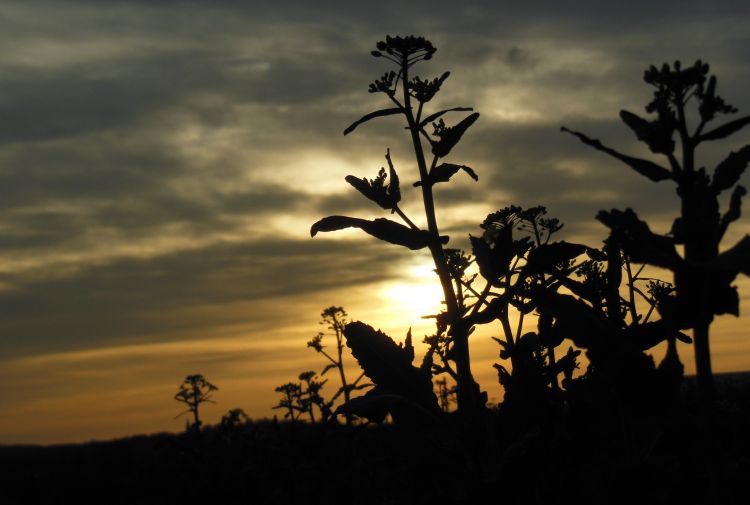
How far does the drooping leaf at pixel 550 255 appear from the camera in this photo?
16.0 ft

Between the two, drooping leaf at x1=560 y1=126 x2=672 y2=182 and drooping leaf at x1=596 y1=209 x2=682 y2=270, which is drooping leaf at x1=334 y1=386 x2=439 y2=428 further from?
drooping leaf at x1=560 y1=126 x2=672 y2=182

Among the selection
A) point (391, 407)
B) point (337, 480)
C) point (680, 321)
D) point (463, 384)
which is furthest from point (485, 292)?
point (337, 480)

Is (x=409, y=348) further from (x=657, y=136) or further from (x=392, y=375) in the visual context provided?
(x=657, y=136)

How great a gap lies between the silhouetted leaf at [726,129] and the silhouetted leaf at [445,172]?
2.27 meters

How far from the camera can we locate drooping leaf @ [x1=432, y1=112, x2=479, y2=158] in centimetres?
553

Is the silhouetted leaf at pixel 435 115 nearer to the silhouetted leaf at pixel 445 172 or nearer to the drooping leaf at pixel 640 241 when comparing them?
the silhouetted leaf at pixel 445 172

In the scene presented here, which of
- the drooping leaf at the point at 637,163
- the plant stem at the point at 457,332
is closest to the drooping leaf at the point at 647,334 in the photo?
the plant stem at the point at 457,332

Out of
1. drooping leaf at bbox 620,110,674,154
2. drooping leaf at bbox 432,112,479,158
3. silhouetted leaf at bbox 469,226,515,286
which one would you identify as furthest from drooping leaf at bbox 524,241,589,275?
drooping leaf at bbox 620,110,674,154

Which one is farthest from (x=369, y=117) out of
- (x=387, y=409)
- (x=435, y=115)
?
(x=387, y=409)

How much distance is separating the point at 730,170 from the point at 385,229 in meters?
2.27

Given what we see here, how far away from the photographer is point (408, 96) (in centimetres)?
586

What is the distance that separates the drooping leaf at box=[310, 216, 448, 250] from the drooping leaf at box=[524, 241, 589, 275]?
0.61 meters

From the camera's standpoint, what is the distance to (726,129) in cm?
326

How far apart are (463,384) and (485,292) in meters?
0.67
